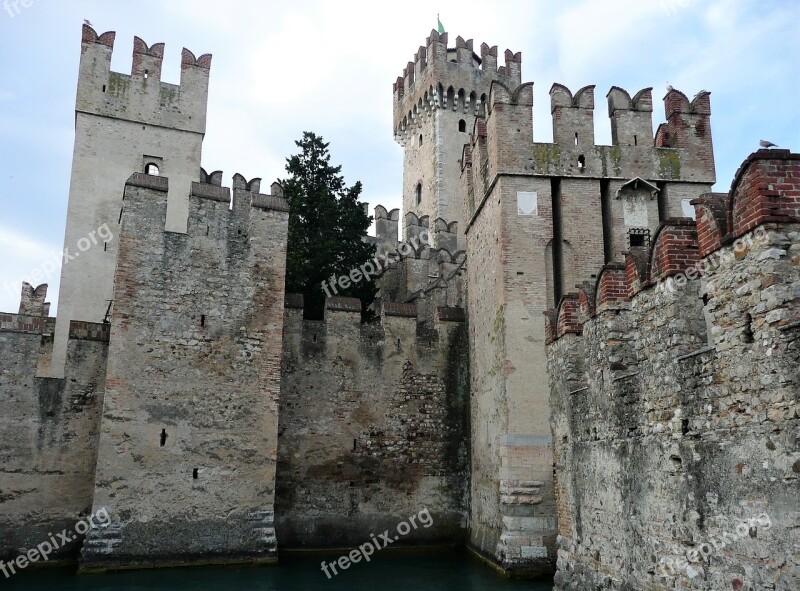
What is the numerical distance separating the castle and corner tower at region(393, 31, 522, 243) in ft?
43.6

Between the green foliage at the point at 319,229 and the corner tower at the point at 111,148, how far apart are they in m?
3.30

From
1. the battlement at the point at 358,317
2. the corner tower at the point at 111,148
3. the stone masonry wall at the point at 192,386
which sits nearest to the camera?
the stone masonry wall at the point at 192,386

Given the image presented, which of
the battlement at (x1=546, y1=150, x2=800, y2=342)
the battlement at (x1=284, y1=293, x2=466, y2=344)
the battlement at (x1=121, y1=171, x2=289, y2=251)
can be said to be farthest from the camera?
the battlement at (x1=284, y1=293, x2=466, y2=344)

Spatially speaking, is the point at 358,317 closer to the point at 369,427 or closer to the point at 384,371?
the point at 384,371

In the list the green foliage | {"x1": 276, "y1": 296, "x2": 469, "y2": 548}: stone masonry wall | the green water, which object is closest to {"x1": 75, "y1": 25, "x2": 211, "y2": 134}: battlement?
the green foliage

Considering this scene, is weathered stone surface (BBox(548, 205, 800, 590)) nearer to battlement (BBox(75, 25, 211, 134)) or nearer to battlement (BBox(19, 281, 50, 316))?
battlement (BBox(75, 25, 211, 134))

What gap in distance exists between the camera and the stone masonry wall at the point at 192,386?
1270 centimetres

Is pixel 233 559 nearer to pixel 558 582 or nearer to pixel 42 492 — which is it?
pixel 42 492

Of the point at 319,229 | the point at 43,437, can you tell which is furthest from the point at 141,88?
the point at 43,437

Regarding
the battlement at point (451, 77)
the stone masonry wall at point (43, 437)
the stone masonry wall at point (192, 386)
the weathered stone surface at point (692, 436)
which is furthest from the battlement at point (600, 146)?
the battlement at point (451, 77)

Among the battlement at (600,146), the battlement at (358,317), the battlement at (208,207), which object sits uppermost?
the battlement at (600,146)

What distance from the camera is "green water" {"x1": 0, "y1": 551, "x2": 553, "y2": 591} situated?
37.4 ft

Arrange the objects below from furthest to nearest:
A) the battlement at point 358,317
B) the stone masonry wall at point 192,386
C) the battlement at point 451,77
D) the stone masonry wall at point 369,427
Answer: the battlement at point 451,77
the battlement at point 358,317
the stone masonry wall at point 369,427
the stone masonry wall at point 192,386

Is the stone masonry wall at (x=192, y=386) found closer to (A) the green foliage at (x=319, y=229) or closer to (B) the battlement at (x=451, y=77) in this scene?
(A) the green foliage at (x=319, y=229)
